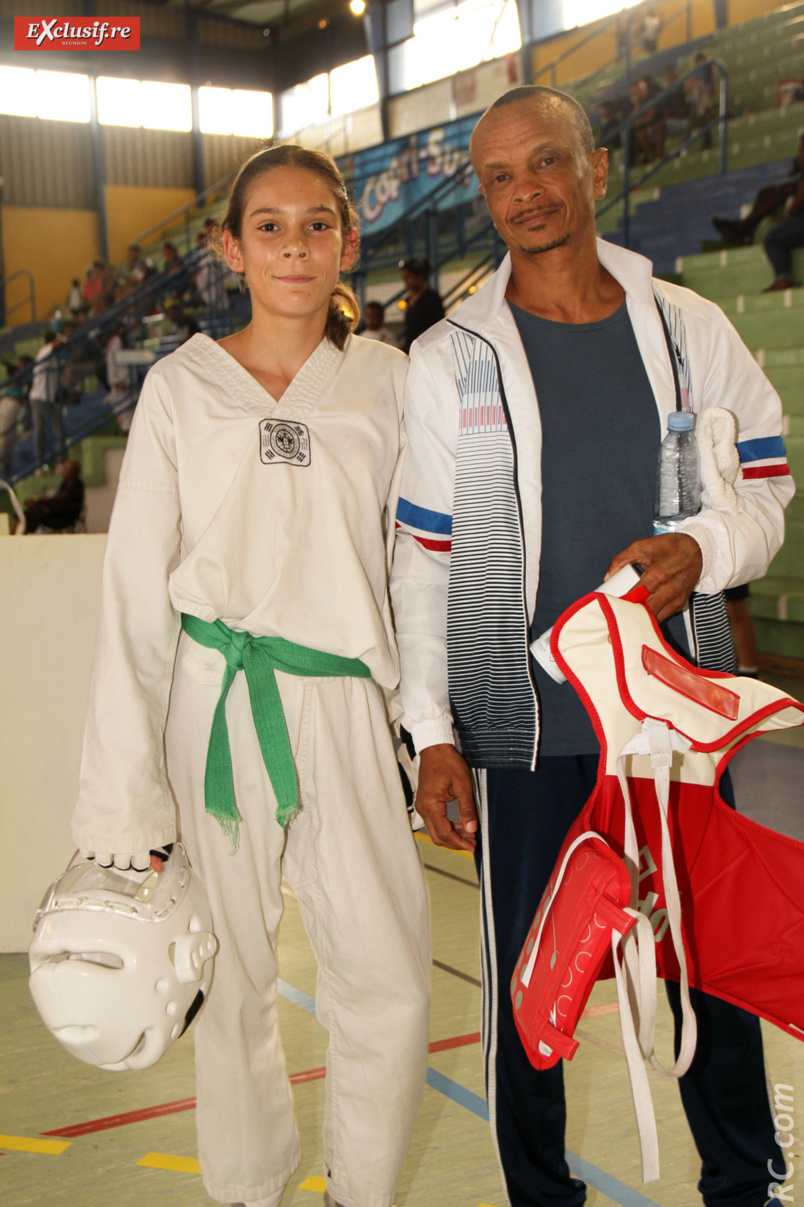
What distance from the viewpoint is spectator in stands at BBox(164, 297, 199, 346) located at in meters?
10.9

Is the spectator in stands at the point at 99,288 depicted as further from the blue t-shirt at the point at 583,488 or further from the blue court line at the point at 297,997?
the blue t-shirt at the point at 583,488

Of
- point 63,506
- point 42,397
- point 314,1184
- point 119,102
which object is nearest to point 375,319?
point 63,506

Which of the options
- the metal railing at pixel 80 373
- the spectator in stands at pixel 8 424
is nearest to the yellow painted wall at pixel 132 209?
the metal railing at pixel 80 373

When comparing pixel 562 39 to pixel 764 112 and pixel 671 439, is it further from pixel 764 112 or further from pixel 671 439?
pixel 671 439

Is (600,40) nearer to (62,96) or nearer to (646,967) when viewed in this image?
(62,96)

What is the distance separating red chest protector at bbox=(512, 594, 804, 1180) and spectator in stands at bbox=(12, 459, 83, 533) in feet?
28.4

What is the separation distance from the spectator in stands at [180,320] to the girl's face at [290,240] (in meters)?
9.45

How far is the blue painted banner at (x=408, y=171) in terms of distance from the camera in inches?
476

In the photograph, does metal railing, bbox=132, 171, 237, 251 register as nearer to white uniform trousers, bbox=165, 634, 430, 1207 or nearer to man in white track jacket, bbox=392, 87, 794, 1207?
man in white track jacket, bbox=392, 87, 794, 1207

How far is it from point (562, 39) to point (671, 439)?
14916 mm

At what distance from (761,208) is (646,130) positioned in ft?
9.21

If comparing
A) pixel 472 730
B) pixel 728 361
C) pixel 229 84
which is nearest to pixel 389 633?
pixel 472 730

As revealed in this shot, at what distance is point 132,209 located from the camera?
19078 millimetres

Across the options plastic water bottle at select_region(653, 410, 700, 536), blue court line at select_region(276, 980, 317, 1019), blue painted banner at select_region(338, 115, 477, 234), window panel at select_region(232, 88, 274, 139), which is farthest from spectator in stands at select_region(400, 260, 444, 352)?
window panel at select_region(232, 88, 274, 139)
